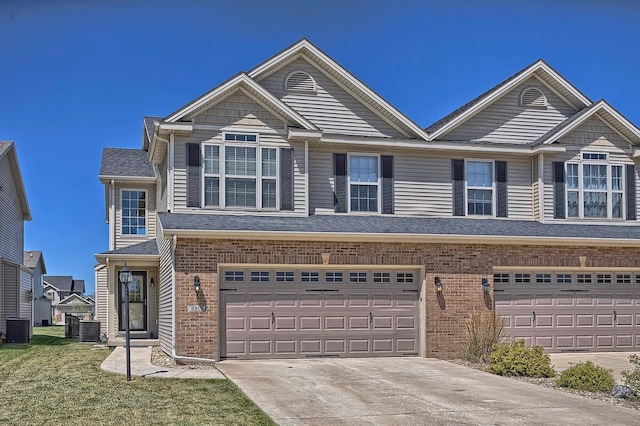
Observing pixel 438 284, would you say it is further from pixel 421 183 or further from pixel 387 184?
pixel 421 183

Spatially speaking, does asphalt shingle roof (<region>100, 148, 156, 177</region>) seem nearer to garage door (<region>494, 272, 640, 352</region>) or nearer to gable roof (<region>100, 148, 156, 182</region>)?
gable roof (<region>100, 148, 156, 182</region>)

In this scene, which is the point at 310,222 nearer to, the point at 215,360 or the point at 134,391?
the point at 215,360

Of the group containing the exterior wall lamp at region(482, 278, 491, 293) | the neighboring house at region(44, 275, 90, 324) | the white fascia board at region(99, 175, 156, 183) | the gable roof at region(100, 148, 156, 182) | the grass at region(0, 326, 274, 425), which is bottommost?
the neighboring house at region(44, 275, 90, 324)

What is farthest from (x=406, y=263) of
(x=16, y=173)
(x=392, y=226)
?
(x=16, y=173)

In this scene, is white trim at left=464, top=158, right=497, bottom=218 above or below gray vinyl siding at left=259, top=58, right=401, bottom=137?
below

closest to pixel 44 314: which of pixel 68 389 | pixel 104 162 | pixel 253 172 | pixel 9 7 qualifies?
pixel 104 162

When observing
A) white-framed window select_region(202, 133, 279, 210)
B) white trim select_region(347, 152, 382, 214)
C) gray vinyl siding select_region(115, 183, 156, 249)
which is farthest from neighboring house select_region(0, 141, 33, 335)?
white trim select_region(347, 152, 382, 214)

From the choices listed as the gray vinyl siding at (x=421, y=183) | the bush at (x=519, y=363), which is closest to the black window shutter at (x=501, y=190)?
the gray vinyl siding at (x=421, y=183)

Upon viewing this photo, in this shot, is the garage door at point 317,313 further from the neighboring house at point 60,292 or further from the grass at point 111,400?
the neighboring house at point 60,292

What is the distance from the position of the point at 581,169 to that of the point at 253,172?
9475 millimetres

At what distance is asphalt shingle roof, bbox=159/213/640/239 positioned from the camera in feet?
57.2

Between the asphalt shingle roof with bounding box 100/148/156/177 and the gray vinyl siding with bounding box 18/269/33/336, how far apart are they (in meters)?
7.07

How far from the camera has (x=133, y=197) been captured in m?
23.8

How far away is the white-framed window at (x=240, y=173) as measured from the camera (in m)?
18.7
